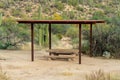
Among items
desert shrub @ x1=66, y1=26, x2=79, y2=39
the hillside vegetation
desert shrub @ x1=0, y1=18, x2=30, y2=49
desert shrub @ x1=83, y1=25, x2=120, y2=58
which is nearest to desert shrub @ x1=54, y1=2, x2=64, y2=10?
the hillside vegetation

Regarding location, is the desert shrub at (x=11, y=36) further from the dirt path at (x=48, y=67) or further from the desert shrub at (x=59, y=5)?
the desert shrub at (x=59, y=5)

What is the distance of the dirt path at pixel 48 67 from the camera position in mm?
14809

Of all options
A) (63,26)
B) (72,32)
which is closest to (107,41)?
(72,32)

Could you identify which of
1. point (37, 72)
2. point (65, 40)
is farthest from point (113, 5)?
point (37, 72)

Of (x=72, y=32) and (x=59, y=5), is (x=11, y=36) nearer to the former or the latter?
(x=72, y=32)

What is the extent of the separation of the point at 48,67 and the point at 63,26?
13.3 metres

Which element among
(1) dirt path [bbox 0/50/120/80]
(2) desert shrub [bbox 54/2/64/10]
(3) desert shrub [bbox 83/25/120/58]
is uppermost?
(2) desert shrub [bbox 54/2/64/10]

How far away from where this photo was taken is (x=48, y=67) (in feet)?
55.9

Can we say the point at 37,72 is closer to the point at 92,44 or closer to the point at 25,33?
the point at 92,44

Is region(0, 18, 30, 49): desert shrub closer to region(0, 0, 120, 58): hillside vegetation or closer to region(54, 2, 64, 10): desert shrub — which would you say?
region(0, 0, 120, 58): hillside vegetation

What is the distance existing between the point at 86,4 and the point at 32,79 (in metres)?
33.1

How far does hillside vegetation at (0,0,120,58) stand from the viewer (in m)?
21.2

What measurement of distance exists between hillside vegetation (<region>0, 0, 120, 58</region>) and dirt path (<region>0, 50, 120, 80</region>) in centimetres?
140

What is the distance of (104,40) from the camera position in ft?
69.6
